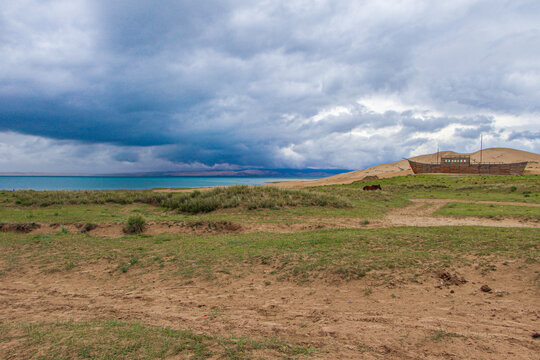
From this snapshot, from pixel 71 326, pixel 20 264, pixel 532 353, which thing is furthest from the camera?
pixel 20 264

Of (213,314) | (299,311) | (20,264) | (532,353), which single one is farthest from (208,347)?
(20,264)

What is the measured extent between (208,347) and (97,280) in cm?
458

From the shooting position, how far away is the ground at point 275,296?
3.72 metres

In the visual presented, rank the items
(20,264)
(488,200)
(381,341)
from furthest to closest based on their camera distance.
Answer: (488,200)
(20,264)
(381,341)

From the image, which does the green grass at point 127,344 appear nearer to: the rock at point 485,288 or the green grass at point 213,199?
the rock at point 485,288

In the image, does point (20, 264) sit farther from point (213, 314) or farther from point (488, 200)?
point (488, 200)

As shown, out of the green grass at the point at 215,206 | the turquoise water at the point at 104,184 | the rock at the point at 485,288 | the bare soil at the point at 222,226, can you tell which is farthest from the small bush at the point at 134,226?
the turquoise water at the point at 104,184

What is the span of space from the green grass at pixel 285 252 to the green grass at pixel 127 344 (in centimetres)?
263

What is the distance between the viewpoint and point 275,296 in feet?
18.4

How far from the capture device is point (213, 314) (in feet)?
15.9

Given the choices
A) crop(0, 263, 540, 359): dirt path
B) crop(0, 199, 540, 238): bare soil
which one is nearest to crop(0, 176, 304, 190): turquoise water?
crop(0, 199, 540, 238): bare soil

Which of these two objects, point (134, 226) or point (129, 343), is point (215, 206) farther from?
point (129, 343)

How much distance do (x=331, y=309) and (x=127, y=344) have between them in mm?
3154

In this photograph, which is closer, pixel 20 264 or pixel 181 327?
pixel 181 327
